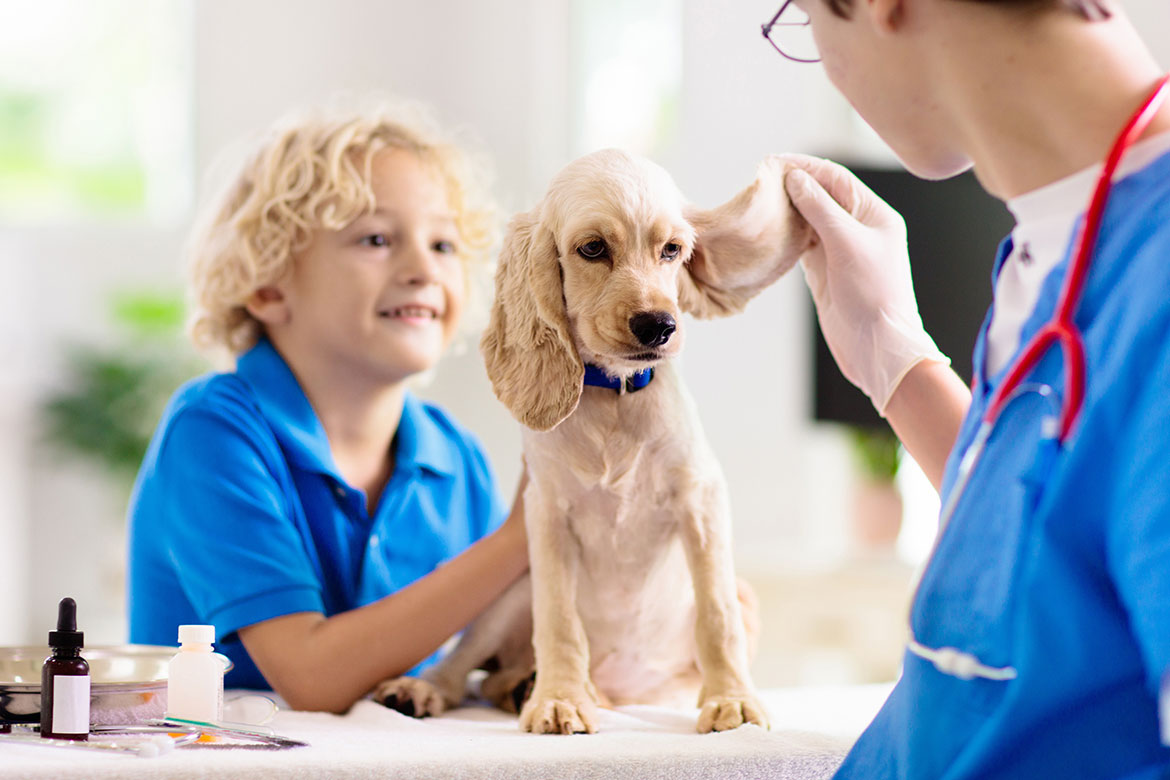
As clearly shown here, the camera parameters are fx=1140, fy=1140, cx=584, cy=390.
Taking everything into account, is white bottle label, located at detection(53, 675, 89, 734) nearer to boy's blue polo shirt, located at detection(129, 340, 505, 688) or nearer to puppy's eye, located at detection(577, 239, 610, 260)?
boy's blue polo shirt, located at detection(129, 340, 505, 688)

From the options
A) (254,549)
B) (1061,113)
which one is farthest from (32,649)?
(1061,113)

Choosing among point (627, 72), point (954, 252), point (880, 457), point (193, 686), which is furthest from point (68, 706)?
point (627, 72)

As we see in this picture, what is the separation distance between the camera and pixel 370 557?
1521mm

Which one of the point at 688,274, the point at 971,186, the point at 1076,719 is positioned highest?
the point at 971,186

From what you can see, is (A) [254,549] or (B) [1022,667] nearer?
(B) [1022,667]

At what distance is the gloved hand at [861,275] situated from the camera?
3.90ft

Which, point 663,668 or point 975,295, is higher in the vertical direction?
point 975,295

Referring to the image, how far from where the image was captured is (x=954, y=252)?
8.40ft

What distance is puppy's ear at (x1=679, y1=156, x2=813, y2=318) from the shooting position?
1154 millimetres

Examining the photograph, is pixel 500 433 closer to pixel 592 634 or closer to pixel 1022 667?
pixel 592 634

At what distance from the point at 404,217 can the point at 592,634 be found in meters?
0.67

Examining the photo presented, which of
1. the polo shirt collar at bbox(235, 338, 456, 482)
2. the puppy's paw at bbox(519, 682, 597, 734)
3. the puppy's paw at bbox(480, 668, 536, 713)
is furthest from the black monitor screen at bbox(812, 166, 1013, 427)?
the puppy's paw at bbox(519, 682, 597, 734)

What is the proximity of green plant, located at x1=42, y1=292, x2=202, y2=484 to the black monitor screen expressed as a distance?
3329 mm

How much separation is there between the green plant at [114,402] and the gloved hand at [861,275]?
407 centimetres
